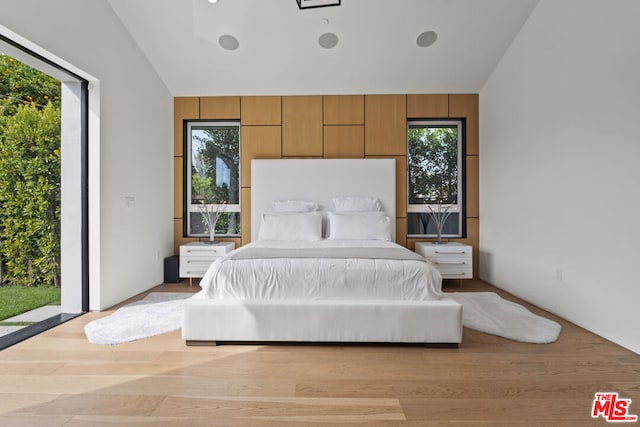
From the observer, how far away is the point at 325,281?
97.0 inches

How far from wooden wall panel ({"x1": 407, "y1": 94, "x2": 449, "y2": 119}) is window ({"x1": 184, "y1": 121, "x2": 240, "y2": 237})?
7.65ft

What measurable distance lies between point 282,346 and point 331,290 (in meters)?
0.52

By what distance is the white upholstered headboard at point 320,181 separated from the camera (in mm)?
4457

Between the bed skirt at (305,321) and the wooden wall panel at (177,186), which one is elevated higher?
the wooden wall panel at (177,186)

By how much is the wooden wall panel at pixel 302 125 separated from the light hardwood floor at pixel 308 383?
9.18 feet

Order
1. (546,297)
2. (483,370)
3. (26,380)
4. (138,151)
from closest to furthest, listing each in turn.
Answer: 1. (26,380)
2. (483,370)
3. (546,297)
4. (138,151)

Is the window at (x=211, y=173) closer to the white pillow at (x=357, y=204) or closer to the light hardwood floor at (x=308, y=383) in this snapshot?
the white pillow at (x=357, y=204)

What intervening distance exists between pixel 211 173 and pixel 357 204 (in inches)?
80.2

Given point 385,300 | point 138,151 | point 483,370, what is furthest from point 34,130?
point 483,370

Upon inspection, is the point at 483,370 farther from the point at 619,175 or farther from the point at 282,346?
the point at 619,175

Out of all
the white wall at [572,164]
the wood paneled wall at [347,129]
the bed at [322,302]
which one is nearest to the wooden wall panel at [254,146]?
the wood paneled wall at [347,129]

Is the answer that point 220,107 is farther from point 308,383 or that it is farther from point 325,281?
point 308,383

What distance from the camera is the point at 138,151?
3.84 meters

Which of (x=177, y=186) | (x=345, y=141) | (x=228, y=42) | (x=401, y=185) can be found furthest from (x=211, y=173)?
(x=401, y=185)
